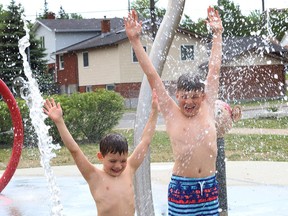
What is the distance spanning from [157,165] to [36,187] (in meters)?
2.59

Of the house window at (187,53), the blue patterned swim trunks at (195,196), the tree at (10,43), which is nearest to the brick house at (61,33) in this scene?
the tree at (10,43)

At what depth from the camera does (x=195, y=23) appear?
5431 cm

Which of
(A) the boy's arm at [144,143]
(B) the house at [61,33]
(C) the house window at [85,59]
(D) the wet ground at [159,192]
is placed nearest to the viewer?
(A) the boy's arm at [144,143]

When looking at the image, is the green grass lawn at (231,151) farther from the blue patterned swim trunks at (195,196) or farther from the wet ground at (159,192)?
the blue patterned swim trunks at (195,196)

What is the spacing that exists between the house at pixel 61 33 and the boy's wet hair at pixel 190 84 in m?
39.0

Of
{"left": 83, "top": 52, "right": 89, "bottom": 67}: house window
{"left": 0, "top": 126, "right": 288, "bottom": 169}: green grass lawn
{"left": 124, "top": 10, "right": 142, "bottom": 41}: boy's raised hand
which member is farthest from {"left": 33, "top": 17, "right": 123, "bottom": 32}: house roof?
{"left": 124, "top": 10, "right": 142, "bottom": 41}: boy's raised hand

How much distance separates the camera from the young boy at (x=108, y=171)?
11.0 ft

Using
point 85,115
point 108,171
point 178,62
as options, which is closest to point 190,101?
point 108,171

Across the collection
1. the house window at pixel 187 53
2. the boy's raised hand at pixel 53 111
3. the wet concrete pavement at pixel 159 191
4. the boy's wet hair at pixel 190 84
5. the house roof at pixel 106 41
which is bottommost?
the wet concrete pavement at pixel 159 191

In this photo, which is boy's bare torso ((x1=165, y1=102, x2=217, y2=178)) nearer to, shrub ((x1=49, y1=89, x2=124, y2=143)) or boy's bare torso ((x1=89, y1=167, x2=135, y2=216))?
boy's bare torso ((x1=89, y1=167, x2=135, y2=216))

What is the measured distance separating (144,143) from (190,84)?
0.44m

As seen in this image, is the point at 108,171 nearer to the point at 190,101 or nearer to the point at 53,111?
the point at 53,111

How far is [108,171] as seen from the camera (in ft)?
11.3

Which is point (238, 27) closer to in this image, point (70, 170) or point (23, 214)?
point (70, 170)
